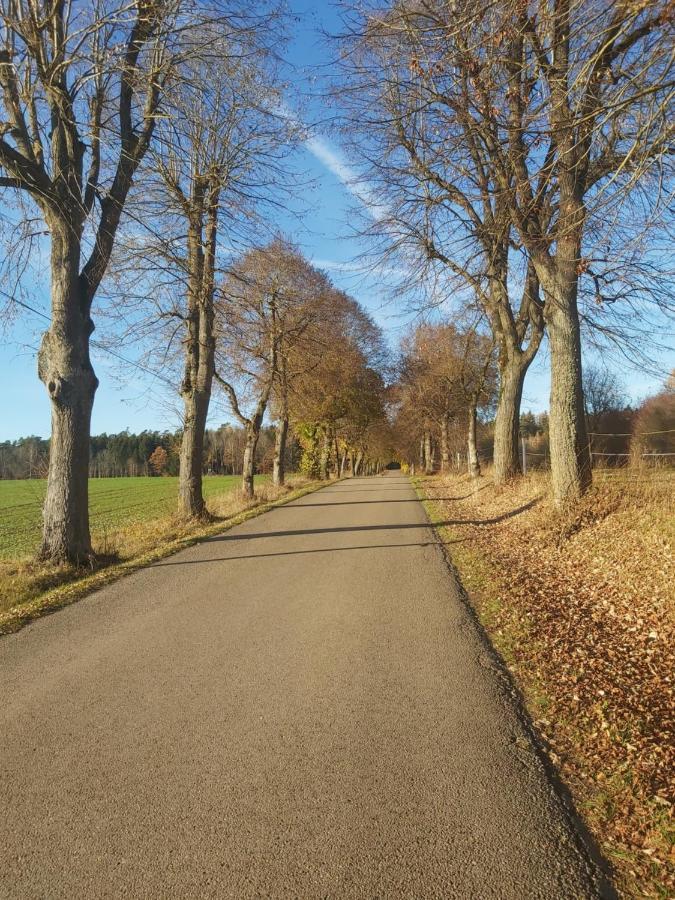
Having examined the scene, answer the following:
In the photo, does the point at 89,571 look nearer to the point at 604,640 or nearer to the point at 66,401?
the point at 66,401

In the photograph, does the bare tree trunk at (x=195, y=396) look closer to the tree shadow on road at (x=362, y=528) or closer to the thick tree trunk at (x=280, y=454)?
the tree shadow on road at (x=362, y=528)

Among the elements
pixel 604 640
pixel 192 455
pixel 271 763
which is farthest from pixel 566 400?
pixel 192 455

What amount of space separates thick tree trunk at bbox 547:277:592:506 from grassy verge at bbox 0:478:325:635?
7.08 meters

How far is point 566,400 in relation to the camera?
399 inches

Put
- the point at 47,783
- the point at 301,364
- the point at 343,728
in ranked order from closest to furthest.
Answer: the point at 47,783
the point at 343,728
the point at 301,364

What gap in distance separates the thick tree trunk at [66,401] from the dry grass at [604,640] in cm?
606

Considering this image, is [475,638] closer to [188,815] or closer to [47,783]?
[188,815]

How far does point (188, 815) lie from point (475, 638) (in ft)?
10.9

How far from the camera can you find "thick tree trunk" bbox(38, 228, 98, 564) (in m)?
8.88

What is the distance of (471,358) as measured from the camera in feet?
89.7

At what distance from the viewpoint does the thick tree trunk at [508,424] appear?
16.3 m

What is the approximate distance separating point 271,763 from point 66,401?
736 centimetres

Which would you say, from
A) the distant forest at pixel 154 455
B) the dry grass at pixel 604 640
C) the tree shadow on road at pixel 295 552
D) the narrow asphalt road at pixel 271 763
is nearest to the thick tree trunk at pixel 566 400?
the dry grass at pixel 604 640

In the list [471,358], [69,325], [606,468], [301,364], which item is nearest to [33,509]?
[301,364]
